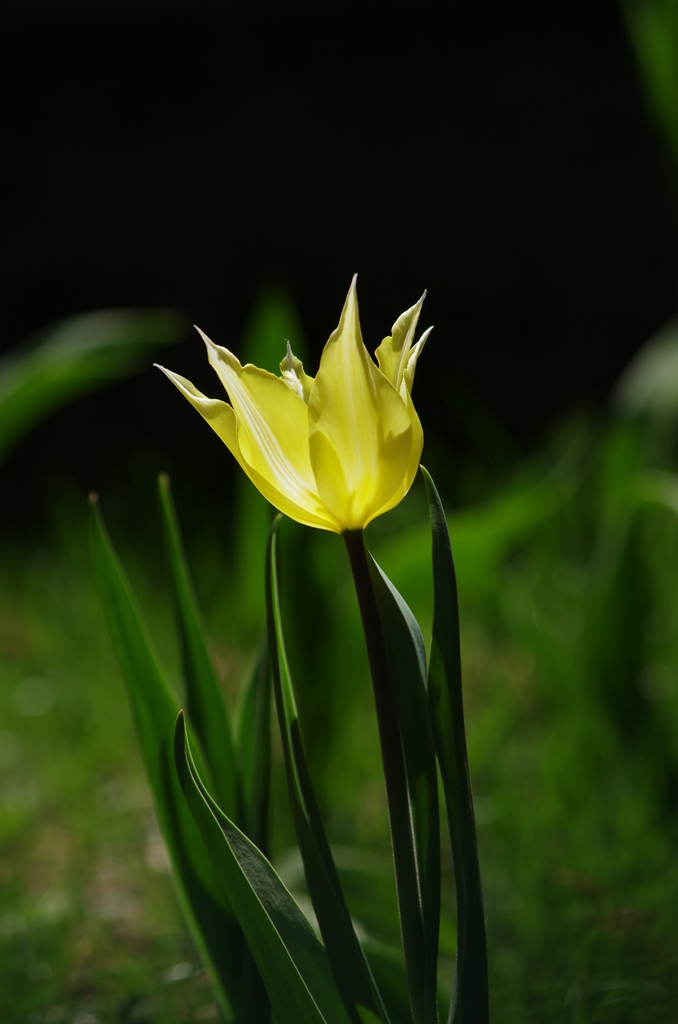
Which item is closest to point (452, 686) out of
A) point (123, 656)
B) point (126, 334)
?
point (123, 656)

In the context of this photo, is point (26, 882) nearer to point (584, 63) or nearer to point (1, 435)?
point (1, 435)

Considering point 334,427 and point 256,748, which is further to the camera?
point 256,748

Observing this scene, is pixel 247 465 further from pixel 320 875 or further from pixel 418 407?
pixel 418 407

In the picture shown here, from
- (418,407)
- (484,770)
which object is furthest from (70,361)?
(418,407)

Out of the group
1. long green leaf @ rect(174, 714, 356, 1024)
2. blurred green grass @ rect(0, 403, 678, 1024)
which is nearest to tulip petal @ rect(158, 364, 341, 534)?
long green leaf @ rect(174, 714, 356, 1024)

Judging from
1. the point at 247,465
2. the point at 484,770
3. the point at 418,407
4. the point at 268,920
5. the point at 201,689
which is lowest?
the point at 484,770

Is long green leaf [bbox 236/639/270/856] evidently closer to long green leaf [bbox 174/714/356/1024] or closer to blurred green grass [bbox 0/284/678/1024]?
long green leaf [bbox 174/714/356/1024]

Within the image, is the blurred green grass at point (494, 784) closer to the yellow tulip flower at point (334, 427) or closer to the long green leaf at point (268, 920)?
the long green leaf at point (268, 920)
